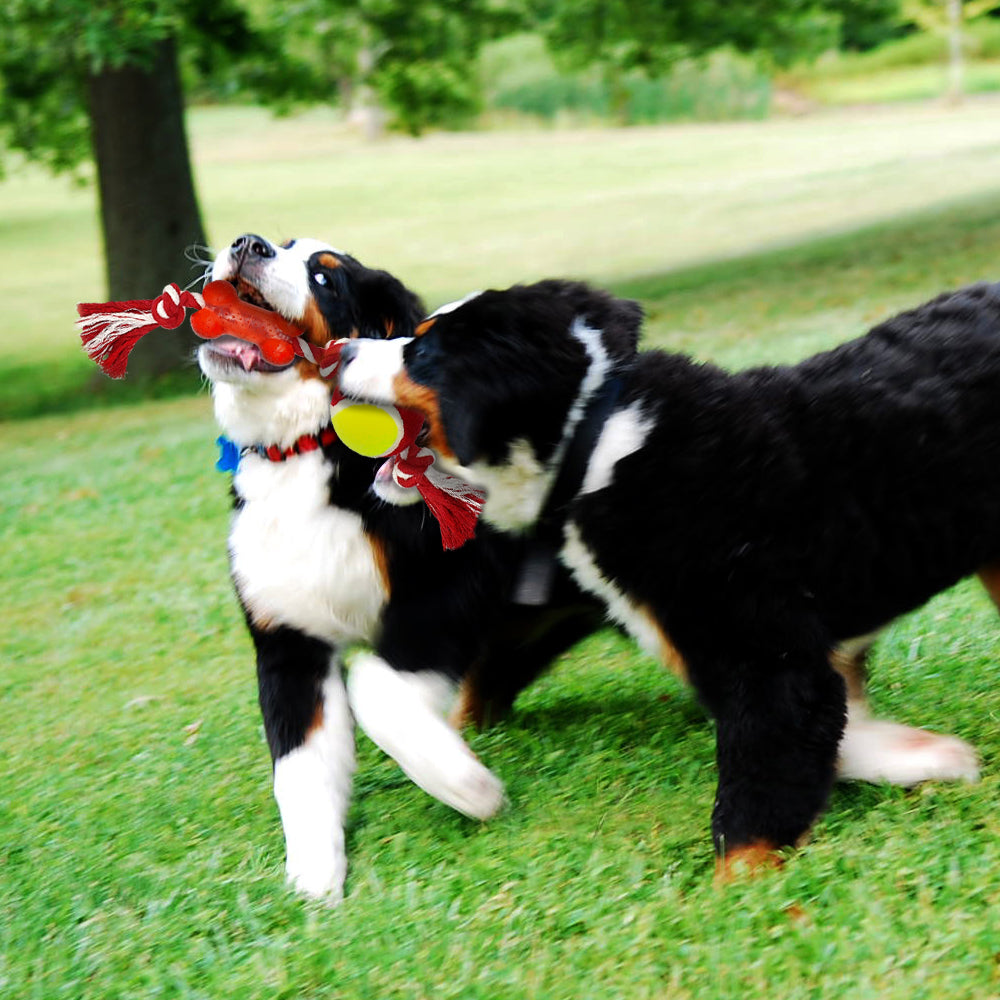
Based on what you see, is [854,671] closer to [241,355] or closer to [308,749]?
[308,749]

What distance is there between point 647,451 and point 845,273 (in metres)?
11.5

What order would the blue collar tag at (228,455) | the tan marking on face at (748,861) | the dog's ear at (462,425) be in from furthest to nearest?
1. the blue collar tag at (228,455)
2. the dog's ear at (462,425)
3. the tan marking on face at (748,861)

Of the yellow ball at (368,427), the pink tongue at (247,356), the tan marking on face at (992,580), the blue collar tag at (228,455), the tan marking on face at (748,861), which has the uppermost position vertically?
the pink tongue at (247,356)

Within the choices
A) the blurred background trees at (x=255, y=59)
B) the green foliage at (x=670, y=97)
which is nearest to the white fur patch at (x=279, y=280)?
the blurred background trees at (x=255, y=59)

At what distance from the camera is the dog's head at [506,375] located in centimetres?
299

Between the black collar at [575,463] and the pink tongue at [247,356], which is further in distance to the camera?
the pink tongue at [247,356]

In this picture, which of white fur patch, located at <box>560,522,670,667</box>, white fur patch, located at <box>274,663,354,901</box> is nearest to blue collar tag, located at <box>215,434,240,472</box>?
white fur patch, located at <box>274,663,354,901</box>

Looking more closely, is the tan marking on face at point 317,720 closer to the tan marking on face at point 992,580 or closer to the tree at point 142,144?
the tan marking on face at point 992,580

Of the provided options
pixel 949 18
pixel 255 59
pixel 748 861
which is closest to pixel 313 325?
pixel 748 861

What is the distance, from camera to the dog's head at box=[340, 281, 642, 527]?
2992 mm

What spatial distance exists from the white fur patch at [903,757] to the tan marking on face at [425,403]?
3.72 feet

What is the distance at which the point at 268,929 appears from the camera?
307 centimetres

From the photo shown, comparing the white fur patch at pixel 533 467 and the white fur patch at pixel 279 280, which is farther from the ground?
the white fur patch at pixel 279 280

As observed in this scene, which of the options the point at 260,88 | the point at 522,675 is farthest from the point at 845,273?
the point at 522,675
